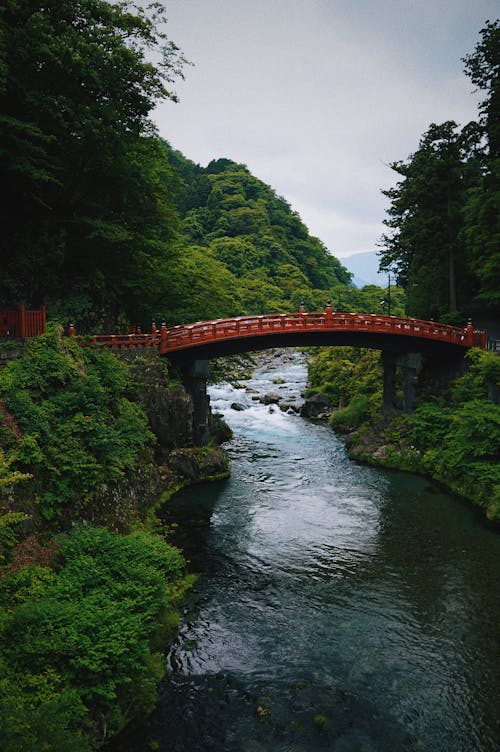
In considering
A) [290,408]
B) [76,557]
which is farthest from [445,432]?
[76,557]

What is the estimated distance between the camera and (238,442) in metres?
33.9

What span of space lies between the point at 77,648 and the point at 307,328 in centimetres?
2148

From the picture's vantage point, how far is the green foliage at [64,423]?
14047mm

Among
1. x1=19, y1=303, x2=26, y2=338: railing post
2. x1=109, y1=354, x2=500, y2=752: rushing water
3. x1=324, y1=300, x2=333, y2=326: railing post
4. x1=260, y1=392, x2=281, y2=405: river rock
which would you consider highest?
x1=324, y1=300, x2=333, y2=326: railing post

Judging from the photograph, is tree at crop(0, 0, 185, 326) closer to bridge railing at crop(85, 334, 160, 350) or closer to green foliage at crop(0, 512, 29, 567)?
bridge railing at crop(85, 334, 160, 350)

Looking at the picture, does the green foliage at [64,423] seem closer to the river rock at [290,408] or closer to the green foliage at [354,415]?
the green foliage at [354,415]

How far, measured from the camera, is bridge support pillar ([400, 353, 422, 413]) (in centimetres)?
3159

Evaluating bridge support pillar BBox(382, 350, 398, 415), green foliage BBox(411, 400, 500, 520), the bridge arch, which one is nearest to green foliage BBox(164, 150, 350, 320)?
bridge support pillar BBox(382, 350, 398, 415)

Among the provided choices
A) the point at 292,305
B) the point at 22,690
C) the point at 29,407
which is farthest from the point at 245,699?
the point at 292,305

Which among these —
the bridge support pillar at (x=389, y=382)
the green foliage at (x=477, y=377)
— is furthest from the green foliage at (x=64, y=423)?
the bridge support pillar at (x=389, y=382)

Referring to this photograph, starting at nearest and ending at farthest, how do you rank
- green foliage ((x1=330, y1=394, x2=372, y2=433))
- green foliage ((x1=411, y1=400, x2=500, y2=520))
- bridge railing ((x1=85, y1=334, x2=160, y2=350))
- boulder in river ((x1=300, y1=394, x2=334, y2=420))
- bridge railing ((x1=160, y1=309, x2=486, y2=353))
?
green foliage ((x1=411, y1=400, x2=500, y2=520)), bridge railing ((x1=85, y1=334, x2=160, y2=350)), bridge railing ((x1=160, y1=309, x2=486, y2=353)), green foliage ((x1=330, y1=394, x2=372, y2=433)), boulder in river ((x1=300, y1=394, x2=334, y2=420))

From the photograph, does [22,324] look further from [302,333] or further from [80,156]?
[302,333]

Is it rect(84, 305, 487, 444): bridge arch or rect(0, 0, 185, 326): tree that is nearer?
rect(0, 0, 185, 326): tree

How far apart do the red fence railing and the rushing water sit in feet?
32.4
